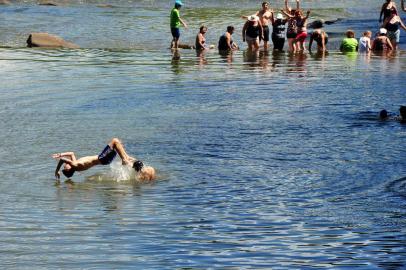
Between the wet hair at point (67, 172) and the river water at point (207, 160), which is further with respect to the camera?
the wet hair at point (67, 172)

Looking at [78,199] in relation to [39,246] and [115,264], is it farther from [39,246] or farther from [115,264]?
[115,264]

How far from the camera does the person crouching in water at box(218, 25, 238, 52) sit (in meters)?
33.5

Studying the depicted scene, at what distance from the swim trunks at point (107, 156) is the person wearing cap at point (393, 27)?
2119 centimetres

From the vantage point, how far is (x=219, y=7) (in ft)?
171

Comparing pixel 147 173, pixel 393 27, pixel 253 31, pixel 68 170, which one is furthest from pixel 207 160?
pixel 393 27

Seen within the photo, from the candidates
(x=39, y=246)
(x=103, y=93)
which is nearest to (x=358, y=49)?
(x=103, y=93)

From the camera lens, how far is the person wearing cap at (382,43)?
33656mm

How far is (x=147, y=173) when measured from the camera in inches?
565

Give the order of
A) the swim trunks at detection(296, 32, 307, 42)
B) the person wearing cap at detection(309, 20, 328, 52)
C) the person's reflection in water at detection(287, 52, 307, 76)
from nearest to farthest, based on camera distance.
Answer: the person's reflection in water at detection(287, 52, 307, 76), the person wearing cap at detection(309, 20, 328, 52), the swim trunks at detection(296, 32, 307, 42)

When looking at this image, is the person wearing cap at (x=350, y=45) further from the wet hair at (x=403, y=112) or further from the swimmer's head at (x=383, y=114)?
the wet hair at (x=403, y=112)

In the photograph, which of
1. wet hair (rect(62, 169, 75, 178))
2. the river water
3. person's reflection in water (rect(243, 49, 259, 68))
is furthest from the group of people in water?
wet hair (rect(62, 169, 75, 178))

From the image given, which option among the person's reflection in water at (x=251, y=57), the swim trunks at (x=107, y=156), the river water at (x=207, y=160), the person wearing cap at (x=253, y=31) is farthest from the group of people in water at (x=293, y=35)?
the swim trunks at (x=107, y=156)

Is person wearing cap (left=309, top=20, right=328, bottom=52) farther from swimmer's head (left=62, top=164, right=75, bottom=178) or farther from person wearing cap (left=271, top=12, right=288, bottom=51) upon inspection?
swimmer's head (left=62, top=164, right=75, bottom=178)

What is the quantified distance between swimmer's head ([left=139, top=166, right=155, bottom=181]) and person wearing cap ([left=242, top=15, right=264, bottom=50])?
65.3 feet
